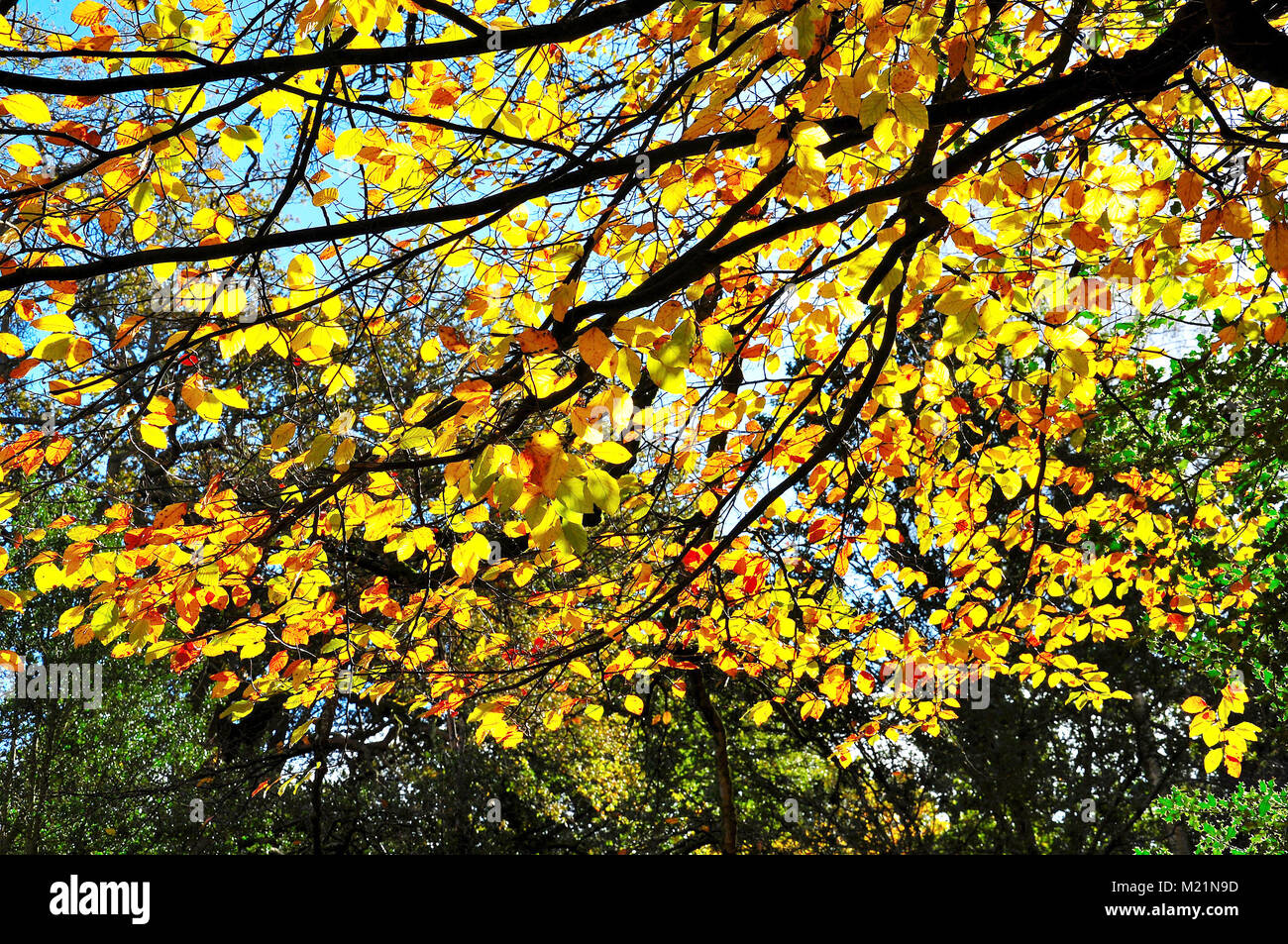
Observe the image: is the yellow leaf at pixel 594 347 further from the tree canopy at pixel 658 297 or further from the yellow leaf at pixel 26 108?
the yellow leaf at pixel 26 108

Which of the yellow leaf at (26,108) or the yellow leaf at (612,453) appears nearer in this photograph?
the yellow leaf at (612,453)

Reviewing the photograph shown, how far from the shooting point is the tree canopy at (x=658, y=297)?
250 cm

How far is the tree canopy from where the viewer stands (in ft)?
8.19

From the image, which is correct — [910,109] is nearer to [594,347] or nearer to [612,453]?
[594,347]

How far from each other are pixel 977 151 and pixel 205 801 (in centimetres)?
774

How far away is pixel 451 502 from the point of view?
373 cm

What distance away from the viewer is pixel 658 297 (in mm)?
2432

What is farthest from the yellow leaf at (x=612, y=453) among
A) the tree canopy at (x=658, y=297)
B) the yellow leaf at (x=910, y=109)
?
the yellow leaf at (x=910, y=109)

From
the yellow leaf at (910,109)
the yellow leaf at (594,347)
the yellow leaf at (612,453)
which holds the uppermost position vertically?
the yellow leaf at (910,109)

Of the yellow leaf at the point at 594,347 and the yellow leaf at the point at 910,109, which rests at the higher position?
the yellow leaf at the point at 910,109

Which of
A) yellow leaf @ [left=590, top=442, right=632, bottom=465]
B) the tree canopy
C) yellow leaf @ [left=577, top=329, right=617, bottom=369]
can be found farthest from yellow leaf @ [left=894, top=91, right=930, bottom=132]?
yellow leaf @ [left=590, top=442, right=632, bottom=465]

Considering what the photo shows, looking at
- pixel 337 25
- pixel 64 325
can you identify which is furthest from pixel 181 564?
pixel 337 25
